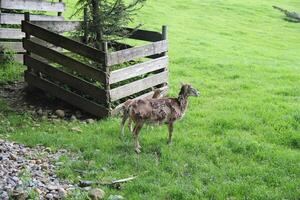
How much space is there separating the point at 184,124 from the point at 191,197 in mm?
4027

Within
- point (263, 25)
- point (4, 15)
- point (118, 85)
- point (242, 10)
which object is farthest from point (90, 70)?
point (242, 10)

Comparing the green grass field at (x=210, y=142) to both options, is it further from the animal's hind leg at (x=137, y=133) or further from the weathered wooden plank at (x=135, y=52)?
the weathered wooden plank at (x=135, y=52)

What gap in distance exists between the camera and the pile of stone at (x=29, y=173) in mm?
7648

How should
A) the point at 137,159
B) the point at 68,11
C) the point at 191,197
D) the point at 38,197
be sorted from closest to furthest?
the point at 38,197
the point at 191,197
the point at 137,159
the point at 68,11

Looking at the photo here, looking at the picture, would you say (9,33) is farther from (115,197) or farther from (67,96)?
(115,197)

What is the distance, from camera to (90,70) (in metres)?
12.0

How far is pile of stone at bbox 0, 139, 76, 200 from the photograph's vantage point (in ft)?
25.1

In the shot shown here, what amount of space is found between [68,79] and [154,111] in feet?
11.6

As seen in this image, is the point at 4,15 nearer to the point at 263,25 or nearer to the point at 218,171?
the point at 218,171

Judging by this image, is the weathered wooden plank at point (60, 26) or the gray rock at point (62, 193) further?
the weathered wooden plank at point (60, 26)

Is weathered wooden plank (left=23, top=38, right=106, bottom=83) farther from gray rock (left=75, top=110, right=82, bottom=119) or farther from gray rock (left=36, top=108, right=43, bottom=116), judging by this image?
gray rock (left=36, top=108, right=43, bottom=116)

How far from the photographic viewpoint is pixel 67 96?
12.6 metres

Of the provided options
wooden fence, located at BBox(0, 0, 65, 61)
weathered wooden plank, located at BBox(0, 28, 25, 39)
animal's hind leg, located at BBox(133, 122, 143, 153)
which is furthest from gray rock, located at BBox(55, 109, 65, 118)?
weathered wooden plank, located at BBox(0, 28, 25, 39)

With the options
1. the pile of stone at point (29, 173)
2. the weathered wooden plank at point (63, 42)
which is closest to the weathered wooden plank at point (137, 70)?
the weathered wooden plank at point (63, 42)
